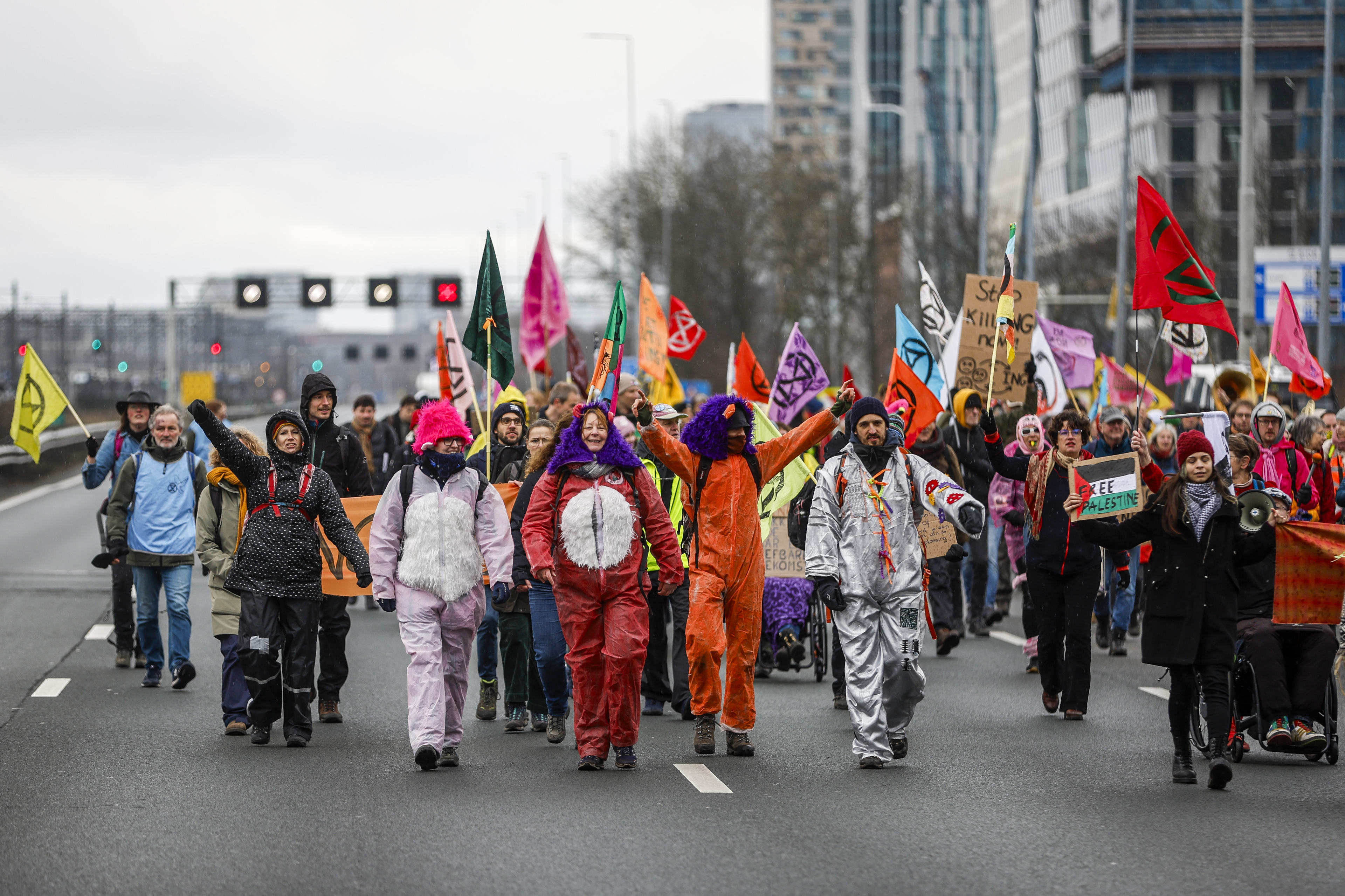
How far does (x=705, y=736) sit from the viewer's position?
31.7 feet

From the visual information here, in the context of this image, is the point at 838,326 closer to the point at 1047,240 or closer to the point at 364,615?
the point at 1047,240

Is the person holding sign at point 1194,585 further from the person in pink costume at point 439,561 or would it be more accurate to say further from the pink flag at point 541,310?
the pink flag at point 541,310

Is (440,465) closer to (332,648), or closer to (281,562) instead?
(281,562)

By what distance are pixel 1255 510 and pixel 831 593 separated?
2071 mm

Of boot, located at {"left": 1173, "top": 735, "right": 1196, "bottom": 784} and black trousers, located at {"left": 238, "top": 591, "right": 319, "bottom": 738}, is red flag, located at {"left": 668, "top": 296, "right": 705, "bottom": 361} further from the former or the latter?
boot, located at {"left": 1173, "top": 735, "right": 1196, "bottom": 784}

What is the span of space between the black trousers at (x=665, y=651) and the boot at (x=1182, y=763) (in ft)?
9.68

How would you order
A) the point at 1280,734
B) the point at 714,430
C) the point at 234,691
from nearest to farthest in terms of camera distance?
1. the point at 1280,734
2. the point at 714,430
3. the point at 234,691

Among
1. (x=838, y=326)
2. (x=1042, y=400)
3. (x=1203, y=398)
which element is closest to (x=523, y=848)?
(x=1042, y=400)

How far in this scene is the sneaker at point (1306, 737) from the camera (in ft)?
31.3

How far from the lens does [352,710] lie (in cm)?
1123

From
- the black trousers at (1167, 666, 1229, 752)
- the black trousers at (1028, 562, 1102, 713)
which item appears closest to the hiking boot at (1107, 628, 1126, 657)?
the black trousers at (1028, 562, 1102, 713)

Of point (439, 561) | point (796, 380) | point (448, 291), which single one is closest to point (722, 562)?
point (439, 561)

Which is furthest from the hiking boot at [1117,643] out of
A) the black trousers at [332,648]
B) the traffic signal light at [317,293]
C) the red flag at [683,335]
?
the traffic signal light at [317,293]

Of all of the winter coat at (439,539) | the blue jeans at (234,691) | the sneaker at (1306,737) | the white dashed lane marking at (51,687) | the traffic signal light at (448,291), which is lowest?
the white dashed lane marking at (51,687)
